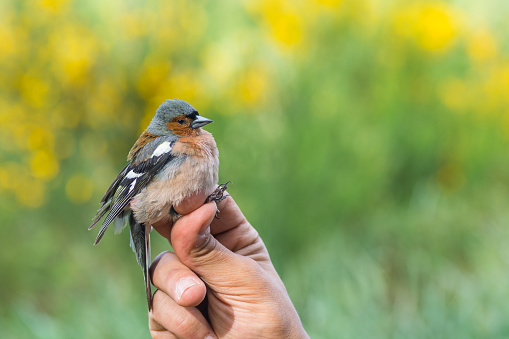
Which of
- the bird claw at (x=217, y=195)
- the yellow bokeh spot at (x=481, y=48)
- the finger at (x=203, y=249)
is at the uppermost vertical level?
the yellow bokeh spot at (x=481, y=48)

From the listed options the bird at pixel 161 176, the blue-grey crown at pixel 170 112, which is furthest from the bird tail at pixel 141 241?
the blue-grey crown at pixel 170 112

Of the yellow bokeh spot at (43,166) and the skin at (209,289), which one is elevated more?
the skin at (209,289)

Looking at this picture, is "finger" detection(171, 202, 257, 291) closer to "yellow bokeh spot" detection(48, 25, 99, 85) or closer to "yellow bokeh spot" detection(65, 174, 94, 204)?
"yellow bokeh spot" detection(65, 174, 94, 204)

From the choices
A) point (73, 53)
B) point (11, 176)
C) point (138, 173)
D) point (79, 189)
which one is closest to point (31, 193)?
point (11, 176)

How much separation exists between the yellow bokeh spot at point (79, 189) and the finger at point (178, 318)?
3.23 meters

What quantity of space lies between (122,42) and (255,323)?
468 cm

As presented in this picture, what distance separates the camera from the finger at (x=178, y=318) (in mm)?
2395

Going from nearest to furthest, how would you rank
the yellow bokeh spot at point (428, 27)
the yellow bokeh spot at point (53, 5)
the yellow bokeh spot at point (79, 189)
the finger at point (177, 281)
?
the finger at point (177, 281), the yellow bokeh spot at point (79, 189), the yellow bokeh spot at point (53, 5), the yellow bokeh spot at point (428, 27)

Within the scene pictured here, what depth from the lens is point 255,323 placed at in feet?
8.03

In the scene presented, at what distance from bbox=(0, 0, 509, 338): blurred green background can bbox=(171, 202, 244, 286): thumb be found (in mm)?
1627

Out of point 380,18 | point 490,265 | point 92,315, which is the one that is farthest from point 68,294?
point 380,18

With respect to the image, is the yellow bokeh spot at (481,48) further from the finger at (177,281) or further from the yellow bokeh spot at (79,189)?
the finger at (177,281)

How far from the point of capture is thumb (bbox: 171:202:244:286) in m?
2.36

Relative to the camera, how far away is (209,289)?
2.58 m
